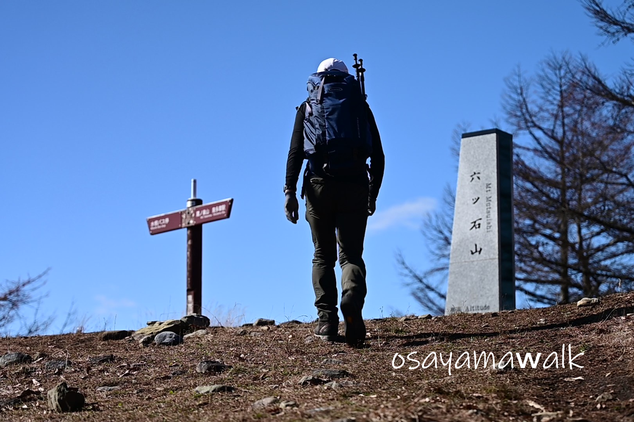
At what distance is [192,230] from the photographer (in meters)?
13.7

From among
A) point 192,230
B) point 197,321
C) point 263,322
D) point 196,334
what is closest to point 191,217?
point 192,230

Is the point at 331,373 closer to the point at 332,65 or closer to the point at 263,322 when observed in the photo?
the point at 332,65

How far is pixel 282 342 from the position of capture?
801cm

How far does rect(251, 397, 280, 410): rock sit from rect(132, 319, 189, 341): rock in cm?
419

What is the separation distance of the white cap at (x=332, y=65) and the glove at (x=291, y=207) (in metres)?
1.08

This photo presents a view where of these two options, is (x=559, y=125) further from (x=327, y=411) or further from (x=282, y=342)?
(x=327, y=411)

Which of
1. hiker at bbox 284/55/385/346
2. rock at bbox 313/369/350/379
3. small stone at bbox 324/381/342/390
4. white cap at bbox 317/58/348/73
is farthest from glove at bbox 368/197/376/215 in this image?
small stone at bbox 324/381/342/390

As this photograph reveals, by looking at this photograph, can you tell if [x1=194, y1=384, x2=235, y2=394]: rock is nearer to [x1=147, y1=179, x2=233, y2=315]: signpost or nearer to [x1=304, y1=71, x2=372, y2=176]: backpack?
[x1=304, y1=71, x2=372, y2=176]: backpack

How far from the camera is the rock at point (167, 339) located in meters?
8.64

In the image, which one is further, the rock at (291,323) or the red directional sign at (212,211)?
the red directional sign at (212,211)

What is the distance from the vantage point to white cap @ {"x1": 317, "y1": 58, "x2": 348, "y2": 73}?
24.5 ft

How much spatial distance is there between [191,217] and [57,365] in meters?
5.91

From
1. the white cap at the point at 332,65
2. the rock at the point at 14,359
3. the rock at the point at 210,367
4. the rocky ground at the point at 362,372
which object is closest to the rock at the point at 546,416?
the rocky ground at the point at 362,372

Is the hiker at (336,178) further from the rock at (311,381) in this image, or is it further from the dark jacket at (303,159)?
the rock at (311,381)
